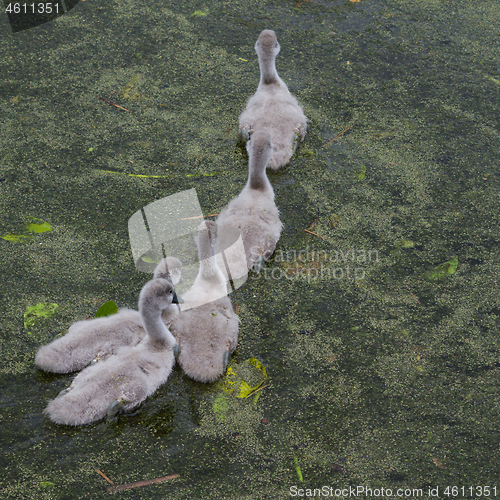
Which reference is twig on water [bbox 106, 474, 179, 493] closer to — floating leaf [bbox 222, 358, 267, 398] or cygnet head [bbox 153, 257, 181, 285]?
floating leaf [bbox 222, 358, 267, 398]

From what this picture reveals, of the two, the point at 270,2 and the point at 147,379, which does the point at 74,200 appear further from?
the point at 270,2

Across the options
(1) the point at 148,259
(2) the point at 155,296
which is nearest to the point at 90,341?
(2) the point at 155,296

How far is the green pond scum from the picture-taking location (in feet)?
9.40

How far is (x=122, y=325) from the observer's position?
10.5 ft

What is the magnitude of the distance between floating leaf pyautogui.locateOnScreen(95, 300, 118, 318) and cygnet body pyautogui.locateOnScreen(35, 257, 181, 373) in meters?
0.05

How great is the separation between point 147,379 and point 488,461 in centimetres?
185

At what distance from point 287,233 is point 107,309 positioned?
141 cm

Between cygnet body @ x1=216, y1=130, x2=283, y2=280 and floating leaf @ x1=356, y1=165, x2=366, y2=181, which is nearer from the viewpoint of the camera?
cygnet body @ x1=216, y1=130, x2=283, y2=280

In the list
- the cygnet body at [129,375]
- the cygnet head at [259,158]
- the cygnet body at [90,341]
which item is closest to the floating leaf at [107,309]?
the cygnet body at [90,341]

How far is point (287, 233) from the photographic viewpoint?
403 cm

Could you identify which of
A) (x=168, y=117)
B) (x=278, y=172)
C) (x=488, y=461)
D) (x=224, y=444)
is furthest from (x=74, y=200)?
(x=488, y=461)

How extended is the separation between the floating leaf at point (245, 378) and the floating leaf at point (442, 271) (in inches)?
54.8

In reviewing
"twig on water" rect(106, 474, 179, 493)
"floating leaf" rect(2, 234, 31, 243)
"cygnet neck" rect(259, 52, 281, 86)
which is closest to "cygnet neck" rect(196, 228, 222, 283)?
"twig on water" rect(106, 474, 179, 493)

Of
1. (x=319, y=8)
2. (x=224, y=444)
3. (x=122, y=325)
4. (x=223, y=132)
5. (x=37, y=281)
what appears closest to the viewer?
(x=224, y=444)
